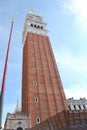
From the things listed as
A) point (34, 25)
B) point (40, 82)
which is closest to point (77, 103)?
point (40, 82)

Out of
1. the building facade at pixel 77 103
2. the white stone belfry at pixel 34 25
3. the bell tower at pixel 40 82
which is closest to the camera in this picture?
the bell tower at pixel 40 82

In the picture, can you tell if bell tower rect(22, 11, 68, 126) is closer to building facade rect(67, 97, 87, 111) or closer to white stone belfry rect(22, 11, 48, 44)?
white stone belfry rect(22, 11, 48, 44)

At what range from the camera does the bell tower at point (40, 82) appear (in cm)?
3109

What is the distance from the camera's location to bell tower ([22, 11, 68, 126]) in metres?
31.1

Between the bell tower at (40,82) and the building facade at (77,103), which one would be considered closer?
the bell tower at (40,82)

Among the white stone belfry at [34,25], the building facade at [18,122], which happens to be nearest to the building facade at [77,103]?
the white stone belfry at [34,25]

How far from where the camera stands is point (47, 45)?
43.1 metres

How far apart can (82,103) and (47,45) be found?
2126 cm

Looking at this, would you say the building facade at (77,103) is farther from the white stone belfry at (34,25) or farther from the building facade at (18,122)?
the building facade at (18,122)

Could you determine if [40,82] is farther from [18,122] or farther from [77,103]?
[77,103]

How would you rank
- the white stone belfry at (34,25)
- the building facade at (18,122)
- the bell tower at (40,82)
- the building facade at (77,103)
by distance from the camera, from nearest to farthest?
1. the building facade at (18,122)
2. the bell tower at (40,82)
3. the white stone belfry at (34,25)
4. the building facade at (77,103)

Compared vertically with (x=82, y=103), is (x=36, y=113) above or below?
below

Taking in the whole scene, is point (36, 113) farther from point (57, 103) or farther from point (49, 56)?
point (49, 56)

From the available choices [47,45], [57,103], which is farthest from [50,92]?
[47,45]
